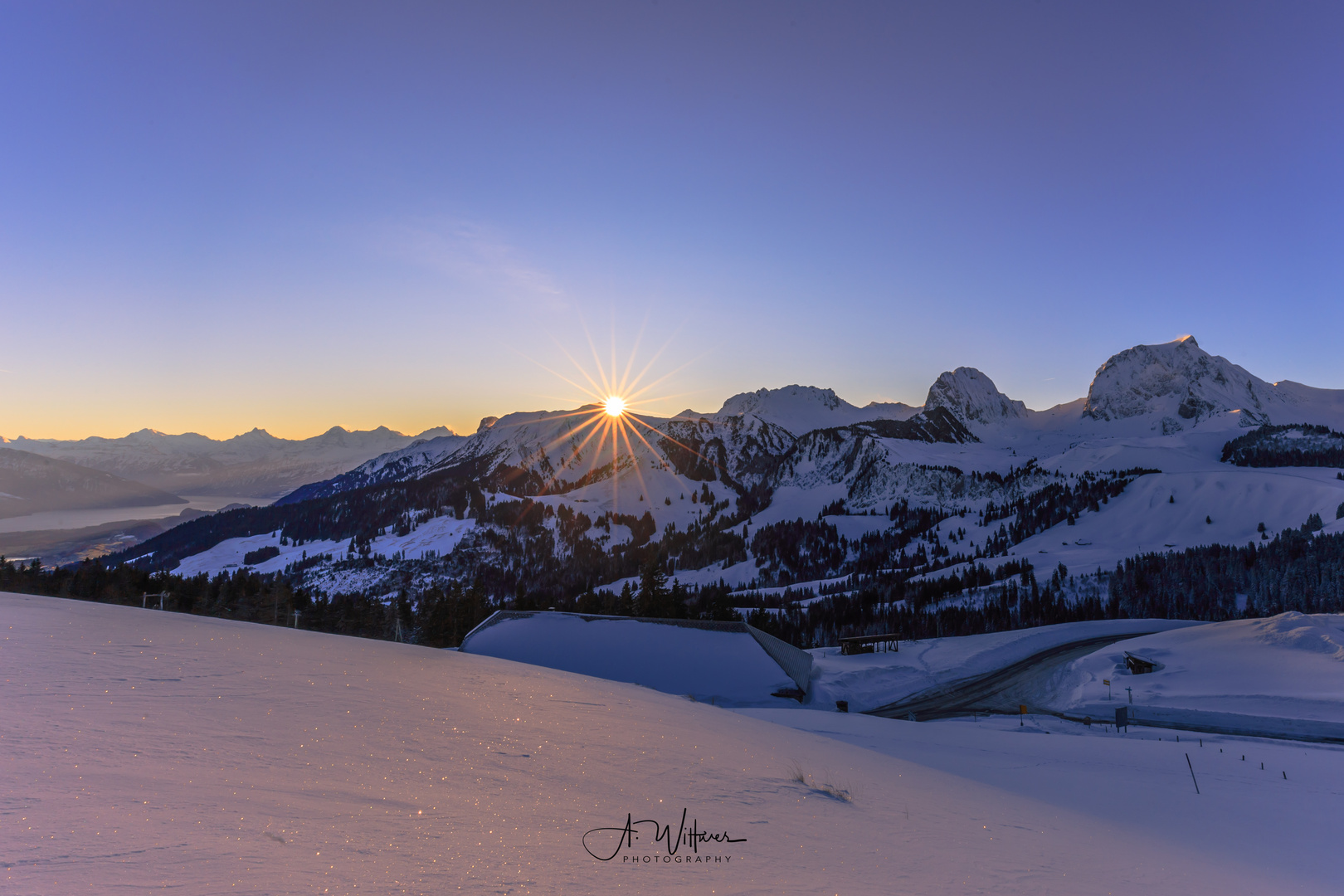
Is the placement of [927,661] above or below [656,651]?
below

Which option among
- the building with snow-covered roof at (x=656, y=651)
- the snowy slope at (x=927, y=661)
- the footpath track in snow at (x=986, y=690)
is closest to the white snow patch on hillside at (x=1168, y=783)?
the building with snow-covered roof at (x=656, y=651)

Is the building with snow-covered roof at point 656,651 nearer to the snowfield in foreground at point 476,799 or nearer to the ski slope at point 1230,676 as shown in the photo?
the ski slope at point 1230,676

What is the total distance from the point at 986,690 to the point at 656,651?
44416mm

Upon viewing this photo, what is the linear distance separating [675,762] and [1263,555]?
20588 cm

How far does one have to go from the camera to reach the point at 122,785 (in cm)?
586

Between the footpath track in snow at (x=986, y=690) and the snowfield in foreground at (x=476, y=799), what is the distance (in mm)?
49721

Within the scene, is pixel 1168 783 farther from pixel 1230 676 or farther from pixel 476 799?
pixel 1230 676

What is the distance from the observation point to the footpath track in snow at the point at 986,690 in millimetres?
65250

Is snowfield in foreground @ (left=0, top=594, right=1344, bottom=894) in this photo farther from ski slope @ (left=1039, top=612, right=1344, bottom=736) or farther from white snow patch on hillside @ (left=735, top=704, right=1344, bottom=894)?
ski slope @ (left=1039, top=612, right=1344, bottom=736)

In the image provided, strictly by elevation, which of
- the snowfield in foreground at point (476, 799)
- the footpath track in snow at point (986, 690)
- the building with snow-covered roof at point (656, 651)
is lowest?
the footpath track in snow at point (986, 690)

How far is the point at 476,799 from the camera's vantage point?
7555mm

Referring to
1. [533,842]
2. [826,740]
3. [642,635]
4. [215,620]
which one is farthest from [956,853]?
[642,635]

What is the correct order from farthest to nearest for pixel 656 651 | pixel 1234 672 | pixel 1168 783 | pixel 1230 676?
pixel 1234 672 → pixel 1230 676 → pixel 656 651 → pixel 1168 783

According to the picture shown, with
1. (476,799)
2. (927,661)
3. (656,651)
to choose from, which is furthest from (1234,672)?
(476,799)
